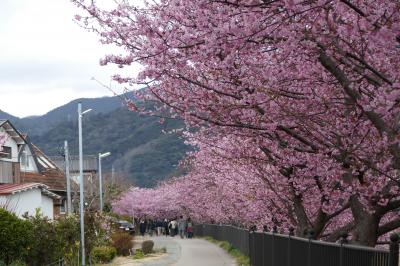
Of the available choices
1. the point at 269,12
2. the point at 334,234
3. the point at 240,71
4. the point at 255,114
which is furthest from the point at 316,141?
the point at 334,234

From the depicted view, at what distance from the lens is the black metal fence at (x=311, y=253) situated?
5.95m

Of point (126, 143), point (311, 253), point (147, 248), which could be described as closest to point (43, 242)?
point (311, 253)

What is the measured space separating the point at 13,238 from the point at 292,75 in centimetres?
1224

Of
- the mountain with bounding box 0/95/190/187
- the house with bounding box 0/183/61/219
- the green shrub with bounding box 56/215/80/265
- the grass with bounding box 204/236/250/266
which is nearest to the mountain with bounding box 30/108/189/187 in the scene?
the mountain with bounding box 0/95/190/187

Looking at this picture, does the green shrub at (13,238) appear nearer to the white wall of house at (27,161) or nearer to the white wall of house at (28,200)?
the white wall of house at (28,200)

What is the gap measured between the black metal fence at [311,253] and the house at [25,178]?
1624 centimetres

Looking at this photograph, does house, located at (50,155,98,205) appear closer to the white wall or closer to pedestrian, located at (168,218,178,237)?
the white wall

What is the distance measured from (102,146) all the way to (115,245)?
93.0m

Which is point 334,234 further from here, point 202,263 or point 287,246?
point 202,263

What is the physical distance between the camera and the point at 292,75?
7094 mm

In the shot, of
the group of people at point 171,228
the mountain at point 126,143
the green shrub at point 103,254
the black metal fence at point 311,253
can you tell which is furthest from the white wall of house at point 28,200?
the mountain at point 126,143

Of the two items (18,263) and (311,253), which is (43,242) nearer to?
(18,263)

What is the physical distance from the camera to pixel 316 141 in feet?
25.9

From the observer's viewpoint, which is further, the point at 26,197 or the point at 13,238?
the point at 26,197
